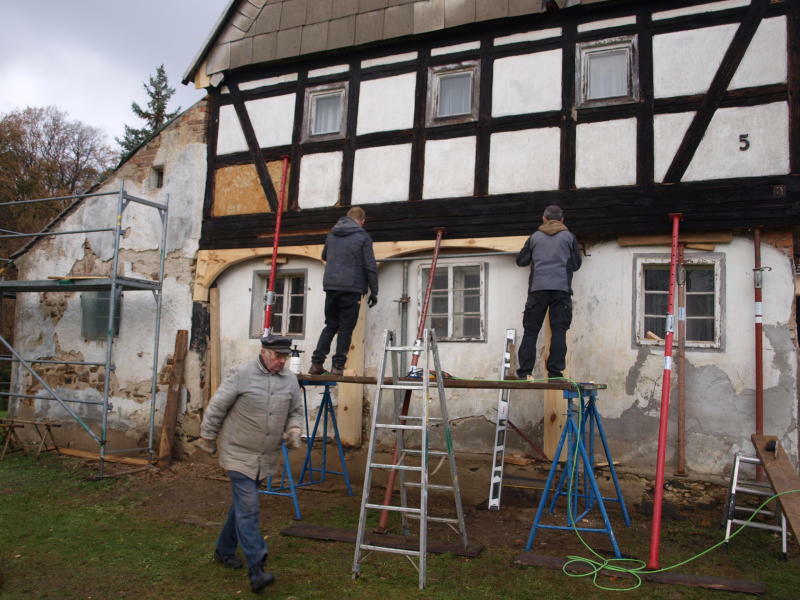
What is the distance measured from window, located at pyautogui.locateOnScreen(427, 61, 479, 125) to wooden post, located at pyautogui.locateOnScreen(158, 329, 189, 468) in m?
4.64

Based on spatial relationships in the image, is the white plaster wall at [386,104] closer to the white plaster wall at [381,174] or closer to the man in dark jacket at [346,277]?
the white plaster wall at [381,174]

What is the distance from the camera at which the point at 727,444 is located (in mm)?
6820

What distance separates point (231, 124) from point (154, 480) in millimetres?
5058

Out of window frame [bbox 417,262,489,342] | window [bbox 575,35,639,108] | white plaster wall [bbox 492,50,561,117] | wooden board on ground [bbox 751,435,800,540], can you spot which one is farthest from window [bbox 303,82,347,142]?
wooden board on ground [bbox 751,435,800,540]

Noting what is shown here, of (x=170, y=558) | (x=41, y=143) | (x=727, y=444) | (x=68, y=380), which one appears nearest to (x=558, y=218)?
(x=727, y=444)

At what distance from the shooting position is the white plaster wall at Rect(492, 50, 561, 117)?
7883 millimetres

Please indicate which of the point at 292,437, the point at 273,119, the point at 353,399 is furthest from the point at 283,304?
the point at 292,437

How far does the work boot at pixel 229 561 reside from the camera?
17.2ft

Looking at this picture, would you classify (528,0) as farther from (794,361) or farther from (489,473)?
(489,473)

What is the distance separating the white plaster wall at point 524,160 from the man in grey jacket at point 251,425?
3.98 m

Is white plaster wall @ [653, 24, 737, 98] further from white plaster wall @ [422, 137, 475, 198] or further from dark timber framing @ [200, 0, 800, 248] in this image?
white plaster wall @ [422, 137, 475, 198]

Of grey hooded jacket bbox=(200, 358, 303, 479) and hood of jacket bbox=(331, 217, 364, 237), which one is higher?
hood of jacket bbox=(331, 217, 364, 237)

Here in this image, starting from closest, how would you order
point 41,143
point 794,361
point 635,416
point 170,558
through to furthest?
point 170,558 < point 794,361 < point 635,416 < point 41,143

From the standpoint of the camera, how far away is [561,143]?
7.76 metres
